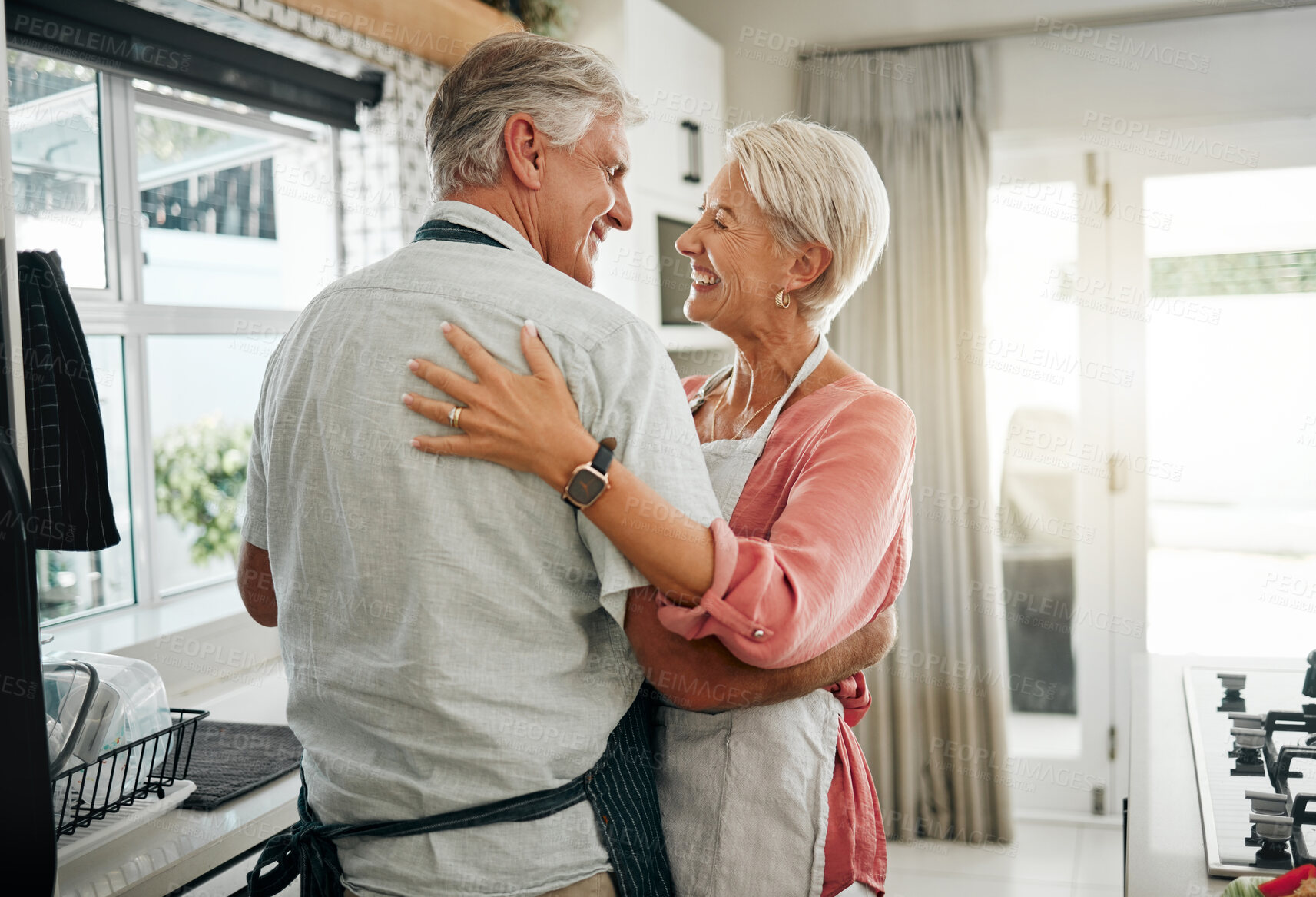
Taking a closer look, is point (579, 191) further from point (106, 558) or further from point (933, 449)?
point (933, 449)

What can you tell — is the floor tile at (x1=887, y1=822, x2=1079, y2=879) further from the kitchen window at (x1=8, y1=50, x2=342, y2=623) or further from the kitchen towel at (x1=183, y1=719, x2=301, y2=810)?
the kitchen window at (x1=8, y1=50, x2=342, y2=623)

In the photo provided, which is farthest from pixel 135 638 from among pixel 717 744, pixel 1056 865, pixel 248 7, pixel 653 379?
pixel 1056 865

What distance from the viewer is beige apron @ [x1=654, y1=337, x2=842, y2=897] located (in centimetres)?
114

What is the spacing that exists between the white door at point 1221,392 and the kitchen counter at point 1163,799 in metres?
1.18

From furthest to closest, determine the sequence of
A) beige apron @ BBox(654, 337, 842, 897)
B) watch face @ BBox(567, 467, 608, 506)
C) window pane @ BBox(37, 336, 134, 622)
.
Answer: window pane @ BBox(37, 336, 134, 622)
beige apron @ BBox(654, 337, 842, 897)
watch face @ BBox(567, 467, 608, 506)

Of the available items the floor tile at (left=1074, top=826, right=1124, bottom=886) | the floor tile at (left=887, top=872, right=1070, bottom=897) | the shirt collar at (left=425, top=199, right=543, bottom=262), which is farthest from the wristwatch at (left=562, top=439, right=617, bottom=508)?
the floor tile at (left=1074, top=826, right=1124, bottom=886)

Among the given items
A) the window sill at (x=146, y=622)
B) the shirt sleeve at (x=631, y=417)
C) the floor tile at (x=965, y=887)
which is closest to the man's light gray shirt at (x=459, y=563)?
the shirt sleeve at (x=631, y=417)

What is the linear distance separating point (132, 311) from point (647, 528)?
1.89 m

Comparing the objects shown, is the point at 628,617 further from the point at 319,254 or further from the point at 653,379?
the point at 319,254

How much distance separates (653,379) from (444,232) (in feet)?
0.89

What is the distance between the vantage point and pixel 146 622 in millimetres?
2279

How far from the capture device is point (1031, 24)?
10.7 feet

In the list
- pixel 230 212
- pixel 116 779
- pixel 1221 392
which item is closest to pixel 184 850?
pixel 116 779

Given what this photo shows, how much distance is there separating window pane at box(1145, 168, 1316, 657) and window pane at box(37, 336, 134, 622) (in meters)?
3.10
